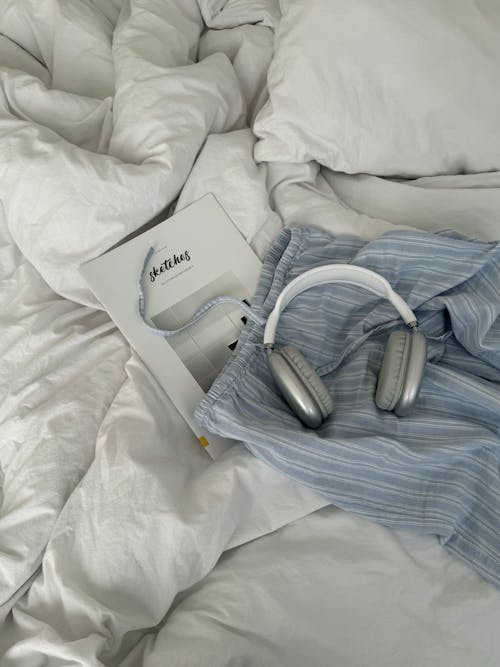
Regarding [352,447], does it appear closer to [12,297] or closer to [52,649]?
[52,649]

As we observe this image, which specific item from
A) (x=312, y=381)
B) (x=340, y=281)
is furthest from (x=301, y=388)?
(x=340, y=281)

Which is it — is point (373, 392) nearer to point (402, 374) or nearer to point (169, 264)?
point (402, 374)

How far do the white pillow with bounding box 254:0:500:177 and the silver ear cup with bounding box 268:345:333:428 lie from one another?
354mm

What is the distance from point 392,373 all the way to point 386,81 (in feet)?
1.45

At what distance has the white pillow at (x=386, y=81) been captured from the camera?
779 millimetres

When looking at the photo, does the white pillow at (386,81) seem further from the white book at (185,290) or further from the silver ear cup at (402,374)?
the silver ear cup at (402,374)

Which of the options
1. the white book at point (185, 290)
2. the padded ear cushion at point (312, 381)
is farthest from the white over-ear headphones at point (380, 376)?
the white book at point (185, 290)

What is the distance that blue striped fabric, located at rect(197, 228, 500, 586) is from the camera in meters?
0.58

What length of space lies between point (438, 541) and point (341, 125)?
1.87 ft

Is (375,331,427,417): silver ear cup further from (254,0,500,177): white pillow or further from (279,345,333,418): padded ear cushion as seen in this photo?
(254,0,500,177): white pillow

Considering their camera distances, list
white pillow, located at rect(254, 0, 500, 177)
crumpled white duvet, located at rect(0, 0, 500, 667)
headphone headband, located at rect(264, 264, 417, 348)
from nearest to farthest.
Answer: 1. crumpled white duvet, located at rect(0, 0, 500, 667)
2. headphone headband, located at rect(264, 264, 417, 348)
3. white pillow, located at rect(254, 0, 500, 177)

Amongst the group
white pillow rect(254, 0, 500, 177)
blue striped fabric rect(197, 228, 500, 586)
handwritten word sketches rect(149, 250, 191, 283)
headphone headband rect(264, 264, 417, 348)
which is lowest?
blue striped fabric rect(197, 228, 500, 586)

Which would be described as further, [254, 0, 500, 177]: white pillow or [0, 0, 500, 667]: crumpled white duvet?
[254, 0, 500, 177]: white pillow

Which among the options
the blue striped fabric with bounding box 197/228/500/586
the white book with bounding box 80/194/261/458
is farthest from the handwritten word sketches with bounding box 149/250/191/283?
the blue striped fabric with bounding box 197/228/500/586
